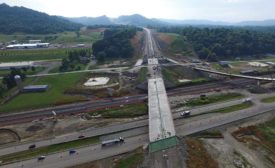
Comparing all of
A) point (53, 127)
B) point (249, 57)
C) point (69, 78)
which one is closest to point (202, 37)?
point (249, 57)

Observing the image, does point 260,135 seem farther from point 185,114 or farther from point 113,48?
point 113,48

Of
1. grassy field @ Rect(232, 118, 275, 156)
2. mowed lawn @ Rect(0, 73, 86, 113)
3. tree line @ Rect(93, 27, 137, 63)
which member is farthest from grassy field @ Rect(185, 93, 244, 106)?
tree line @ Rect(93, 27, 137, 63)

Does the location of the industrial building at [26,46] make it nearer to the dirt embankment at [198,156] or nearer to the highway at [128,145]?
the highway at [128,145]

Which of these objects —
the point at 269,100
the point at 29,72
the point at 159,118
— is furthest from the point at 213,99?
the point at 29,72

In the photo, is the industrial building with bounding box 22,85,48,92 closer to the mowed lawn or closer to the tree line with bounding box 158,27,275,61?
the mowed lawn

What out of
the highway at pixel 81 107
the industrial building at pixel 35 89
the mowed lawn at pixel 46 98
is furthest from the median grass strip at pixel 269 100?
the industrial building at pixel 35 89
